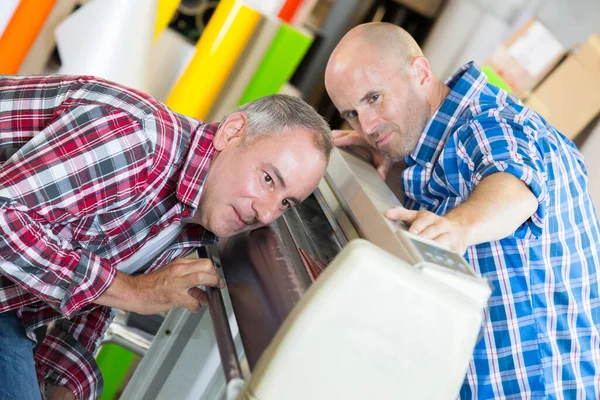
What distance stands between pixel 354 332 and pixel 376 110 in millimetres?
1007

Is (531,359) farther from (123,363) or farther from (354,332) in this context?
(123,363)

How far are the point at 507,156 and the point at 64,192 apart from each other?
2.47 ft

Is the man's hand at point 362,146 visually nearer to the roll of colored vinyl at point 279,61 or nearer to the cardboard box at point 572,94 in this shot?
the roll of colored vinyl at point 279,61

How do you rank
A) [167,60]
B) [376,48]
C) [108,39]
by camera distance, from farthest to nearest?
[167,60]
[108,39]
[376,48]

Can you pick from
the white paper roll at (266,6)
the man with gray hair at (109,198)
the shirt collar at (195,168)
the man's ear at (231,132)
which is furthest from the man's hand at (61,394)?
the white paper roll at (266,6)

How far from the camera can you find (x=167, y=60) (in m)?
2.57

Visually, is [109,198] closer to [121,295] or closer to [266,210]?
[121,295]

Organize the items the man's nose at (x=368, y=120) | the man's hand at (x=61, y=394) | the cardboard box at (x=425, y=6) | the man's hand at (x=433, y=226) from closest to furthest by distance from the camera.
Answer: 1. the man's hand at (x=433, y=226)
2. the man's hand at (x=61, y=394)
3. the man's nose at (x=368, y=120)
4. the cardboard box at (x=425, y=6)

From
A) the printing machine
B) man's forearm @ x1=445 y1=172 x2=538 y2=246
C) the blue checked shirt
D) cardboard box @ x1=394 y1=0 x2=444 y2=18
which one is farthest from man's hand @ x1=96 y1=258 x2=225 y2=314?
cardboard box @ x1=394 y1=0 x2=444 y2=18

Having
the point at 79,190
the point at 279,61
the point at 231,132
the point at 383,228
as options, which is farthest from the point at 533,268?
the point at 279,61

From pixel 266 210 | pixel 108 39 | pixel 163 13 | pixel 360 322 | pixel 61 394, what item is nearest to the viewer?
pixel 360 322

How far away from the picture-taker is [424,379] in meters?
0.68

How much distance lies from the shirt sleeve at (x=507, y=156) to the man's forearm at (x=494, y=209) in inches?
0.7

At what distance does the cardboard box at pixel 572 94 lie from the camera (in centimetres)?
271
